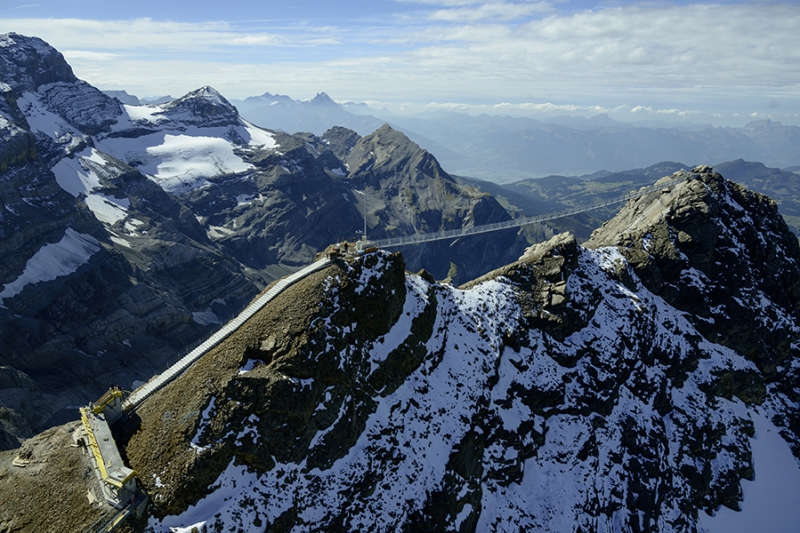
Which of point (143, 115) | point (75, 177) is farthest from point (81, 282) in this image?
point (143, 115)

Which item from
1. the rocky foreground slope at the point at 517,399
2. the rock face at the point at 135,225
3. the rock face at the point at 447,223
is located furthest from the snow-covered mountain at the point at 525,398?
the rock face at the point at 447,223

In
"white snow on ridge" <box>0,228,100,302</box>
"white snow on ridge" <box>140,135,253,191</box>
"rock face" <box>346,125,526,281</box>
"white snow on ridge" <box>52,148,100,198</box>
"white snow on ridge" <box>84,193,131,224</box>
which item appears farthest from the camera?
"rock face" <box>346,125,526,281</box>

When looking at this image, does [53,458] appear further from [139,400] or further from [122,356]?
[122,356]

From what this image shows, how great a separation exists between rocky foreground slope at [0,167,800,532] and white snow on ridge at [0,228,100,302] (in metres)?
59.7

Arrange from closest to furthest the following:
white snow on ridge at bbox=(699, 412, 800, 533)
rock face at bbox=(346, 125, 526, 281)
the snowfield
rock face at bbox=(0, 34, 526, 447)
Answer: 1. the snowfield
2. white snow on ridge at bbox=(699, 412, 800, 533)
3. rock face at bbox=(0, 34, 526, 447)
4. rock face at bbox=(346, 125, 526, 281)

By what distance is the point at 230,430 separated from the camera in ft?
84.0

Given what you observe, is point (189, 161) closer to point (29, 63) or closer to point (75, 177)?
point (29, 63)

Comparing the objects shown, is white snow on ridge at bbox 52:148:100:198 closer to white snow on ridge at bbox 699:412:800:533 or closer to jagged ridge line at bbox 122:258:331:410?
jagged ridge line at bbox 122:258:331:410

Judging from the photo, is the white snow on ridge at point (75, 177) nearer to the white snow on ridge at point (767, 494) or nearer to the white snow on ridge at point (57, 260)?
the white snow on ridge at point (57, 260)

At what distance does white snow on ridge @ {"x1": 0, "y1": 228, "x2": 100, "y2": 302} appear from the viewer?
229 ft

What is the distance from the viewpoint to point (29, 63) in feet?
468

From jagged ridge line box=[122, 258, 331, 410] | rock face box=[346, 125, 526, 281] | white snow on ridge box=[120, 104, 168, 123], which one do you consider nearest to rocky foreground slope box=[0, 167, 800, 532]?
jagged ridge line box=[122, 258, 331, 410]

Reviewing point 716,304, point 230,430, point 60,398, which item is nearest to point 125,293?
point 60,398

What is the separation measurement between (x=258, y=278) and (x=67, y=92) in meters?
109
